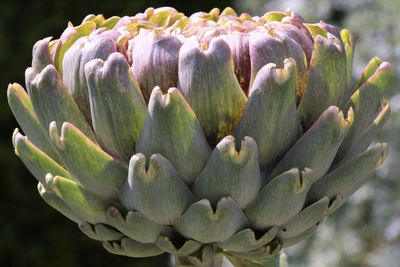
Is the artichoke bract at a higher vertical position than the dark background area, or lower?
higher

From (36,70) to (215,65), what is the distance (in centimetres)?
20

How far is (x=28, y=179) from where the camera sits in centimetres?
299

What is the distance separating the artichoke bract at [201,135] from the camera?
80 centimetres

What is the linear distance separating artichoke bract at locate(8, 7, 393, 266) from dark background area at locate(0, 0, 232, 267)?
2066 millimetres

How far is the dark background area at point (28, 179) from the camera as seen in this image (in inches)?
114

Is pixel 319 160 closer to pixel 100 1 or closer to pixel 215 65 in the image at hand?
pixel 215 65

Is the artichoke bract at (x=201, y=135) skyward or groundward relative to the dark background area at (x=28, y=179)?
skyward

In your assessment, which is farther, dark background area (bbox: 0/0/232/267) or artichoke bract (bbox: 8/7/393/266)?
dark background area (bbox: 0/0/232/267)

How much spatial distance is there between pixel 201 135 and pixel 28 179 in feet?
7.45

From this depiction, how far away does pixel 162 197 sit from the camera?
0.81 meters

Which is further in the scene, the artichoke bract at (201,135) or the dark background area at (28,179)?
the dark background area at (28,179)

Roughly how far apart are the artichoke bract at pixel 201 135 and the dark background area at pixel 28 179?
207cm

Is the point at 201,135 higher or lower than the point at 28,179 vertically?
higher

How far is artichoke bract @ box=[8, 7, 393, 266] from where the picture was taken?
2.63 feet
